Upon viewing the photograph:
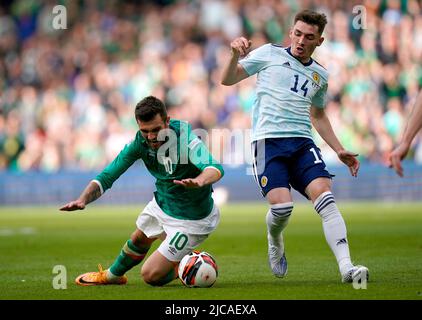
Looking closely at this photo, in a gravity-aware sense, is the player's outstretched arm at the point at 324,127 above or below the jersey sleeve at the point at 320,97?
below

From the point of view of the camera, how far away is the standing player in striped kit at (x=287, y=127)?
354 inches

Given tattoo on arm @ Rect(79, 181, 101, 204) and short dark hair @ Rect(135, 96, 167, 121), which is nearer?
short dark hair @ Rect(135, 96, 167, 121)

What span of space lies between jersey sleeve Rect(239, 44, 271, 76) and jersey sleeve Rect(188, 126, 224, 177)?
101cm

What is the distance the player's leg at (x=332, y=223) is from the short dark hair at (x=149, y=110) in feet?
5.11

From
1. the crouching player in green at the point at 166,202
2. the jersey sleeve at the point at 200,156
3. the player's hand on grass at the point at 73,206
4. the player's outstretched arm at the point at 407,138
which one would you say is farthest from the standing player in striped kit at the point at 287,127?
Result: the player's outstretched arm at the point at 407,138

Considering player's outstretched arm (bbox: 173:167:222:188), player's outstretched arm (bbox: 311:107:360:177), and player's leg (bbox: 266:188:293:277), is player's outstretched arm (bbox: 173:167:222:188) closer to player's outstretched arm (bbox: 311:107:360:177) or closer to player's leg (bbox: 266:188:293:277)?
player's leg (bbox: 266:188:293:277)

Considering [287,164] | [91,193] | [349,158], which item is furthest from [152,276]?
[349,158]

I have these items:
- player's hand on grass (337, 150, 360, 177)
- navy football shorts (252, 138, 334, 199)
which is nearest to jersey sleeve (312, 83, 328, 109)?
navy football shorts (252, 138, 334, 199)

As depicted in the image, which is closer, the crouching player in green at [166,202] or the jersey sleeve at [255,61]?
the crouching player in green at [166,202]

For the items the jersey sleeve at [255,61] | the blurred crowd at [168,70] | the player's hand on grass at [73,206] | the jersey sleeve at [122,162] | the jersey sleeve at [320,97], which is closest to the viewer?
the player's hand on grass at [73,206]

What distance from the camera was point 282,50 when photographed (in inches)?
377

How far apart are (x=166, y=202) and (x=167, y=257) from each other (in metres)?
0.52

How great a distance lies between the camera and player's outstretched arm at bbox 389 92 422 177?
6.25 metres

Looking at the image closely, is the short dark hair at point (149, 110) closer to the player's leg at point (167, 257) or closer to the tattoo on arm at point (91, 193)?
the tattoo on arm at point (91, 193)
